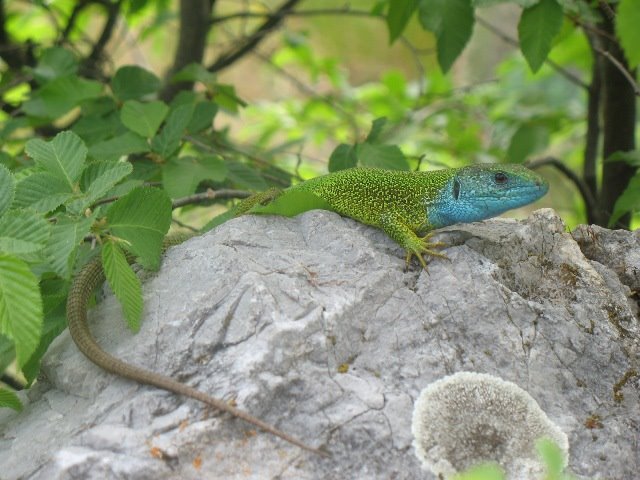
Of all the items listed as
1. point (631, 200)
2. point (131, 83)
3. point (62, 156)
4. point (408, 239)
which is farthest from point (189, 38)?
point (631, 200)

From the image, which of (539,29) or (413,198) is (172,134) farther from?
(539,29)

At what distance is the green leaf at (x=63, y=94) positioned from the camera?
3.48 meters

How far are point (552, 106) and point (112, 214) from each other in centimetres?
451

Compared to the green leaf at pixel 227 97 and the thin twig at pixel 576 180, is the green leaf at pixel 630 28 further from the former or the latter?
the green leaf at pixel 227 97

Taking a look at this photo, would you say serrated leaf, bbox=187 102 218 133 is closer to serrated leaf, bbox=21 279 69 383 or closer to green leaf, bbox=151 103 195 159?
green leaf, bbox=151 103 195 159

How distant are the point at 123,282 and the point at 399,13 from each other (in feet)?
6.52

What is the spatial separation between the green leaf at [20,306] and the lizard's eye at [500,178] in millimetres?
1789

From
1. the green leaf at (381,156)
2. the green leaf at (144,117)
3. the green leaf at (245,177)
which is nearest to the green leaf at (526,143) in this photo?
the green leaf at (381,156)

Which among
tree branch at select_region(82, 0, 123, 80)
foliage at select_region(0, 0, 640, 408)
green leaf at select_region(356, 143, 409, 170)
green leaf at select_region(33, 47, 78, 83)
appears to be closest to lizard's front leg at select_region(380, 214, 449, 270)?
foliage at select_region(0, 0, 640, 408)

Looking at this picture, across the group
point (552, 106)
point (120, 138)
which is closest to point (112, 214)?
point (120, 138)

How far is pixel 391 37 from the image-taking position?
3.53 metres

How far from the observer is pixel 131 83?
3.72 m

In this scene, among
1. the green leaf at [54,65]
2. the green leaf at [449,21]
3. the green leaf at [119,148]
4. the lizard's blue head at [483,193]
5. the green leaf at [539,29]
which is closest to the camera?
the lizard's blue head at [483,193]

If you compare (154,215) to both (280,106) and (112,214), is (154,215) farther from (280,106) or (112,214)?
(280,106)
